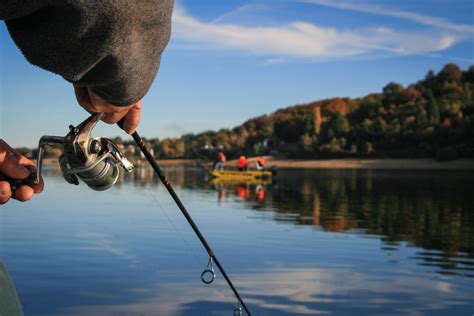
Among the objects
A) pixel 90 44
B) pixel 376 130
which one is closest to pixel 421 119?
pixel 376 130

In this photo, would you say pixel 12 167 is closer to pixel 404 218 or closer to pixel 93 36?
pixel 93 36

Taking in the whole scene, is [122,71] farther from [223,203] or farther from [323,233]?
[223,203]

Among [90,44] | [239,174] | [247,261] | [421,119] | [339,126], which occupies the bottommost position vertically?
[247,261]

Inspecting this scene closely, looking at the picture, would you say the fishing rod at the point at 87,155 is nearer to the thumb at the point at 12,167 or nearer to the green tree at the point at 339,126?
the thumb at the point at 12,167

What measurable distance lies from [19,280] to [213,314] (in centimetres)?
333

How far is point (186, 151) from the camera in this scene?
487 feet

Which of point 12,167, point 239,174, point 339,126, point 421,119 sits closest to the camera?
point 12,167

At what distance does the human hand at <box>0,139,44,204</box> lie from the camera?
1.86 m

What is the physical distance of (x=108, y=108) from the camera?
6.80ft

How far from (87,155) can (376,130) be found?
116967 mm

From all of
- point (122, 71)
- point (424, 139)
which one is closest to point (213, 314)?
point (122, 71)

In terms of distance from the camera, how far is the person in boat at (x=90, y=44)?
158cm

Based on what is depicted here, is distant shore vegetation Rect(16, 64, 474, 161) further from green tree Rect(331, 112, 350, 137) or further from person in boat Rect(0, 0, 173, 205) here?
person in boat Rect(0, 0, 173, 205)

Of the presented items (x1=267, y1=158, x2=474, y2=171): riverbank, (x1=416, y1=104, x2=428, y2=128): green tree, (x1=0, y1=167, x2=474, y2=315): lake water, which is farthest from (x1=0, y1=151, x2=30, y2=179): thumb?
(x1=416, y1=104, x2=428, y2=128): green tree
